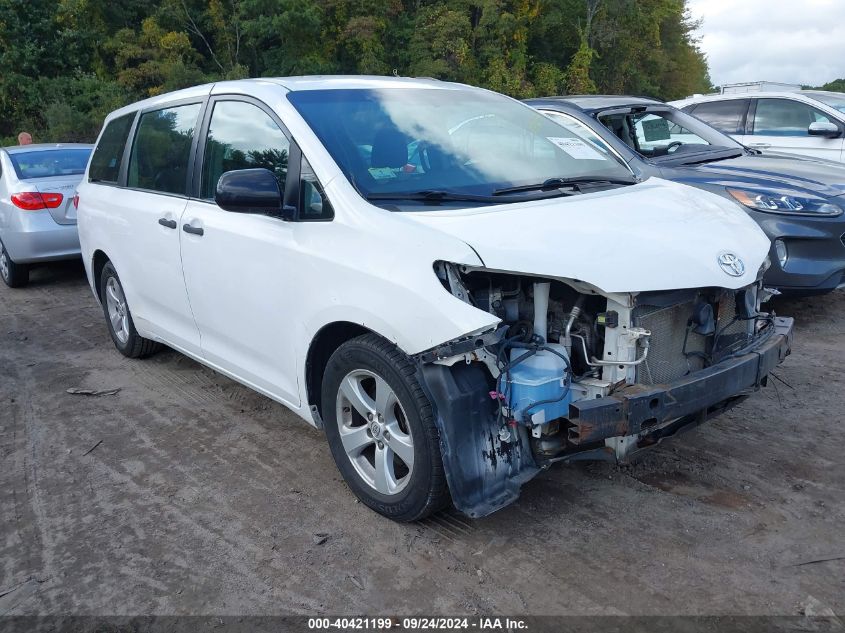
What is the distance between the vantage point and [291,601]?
275 cm

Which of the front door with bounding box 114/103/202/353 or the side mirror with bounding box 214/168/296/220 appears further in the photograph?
the front door with bounding box 114/103/202/353

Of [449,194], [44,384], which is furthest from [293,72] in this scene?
[449,194]

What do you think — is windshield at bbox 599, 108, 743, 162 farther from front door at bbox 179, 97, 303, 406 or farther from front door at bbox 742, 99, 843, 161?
front door at bbox 179, 97, 303, 406

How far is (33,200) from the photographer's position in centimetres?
797

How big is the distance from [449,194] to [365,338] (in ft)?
2.48

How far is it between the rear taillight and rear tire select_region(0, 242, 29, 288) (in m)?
0.66

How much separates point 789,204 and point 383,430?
4.04m

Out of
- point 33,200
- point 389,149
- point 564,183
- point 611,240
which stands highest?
point 389,149

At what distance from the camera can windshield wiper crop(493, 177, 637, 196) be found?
3.37 metres

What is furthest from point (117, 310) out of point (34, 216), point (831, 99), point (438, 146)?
point (831, 99)

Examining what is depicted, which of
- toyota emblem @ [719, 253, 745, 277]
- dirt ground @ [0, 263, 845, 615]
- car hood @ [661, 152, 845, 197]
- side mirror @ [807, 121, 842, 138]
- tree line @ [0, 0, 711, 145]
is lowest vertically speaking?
dirt ground @ [0, 263, 845, 615]

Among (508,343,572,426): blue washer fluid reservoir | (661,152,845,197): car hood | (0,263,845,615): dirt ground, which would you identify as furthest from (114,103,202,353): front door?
(661,152,845,197): car hood

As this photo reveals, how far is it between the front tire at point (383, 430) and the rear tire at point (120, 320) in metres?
2.67

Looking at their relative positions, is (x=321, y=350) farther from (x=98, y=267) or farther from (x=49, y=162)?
(x=49, y=162)
